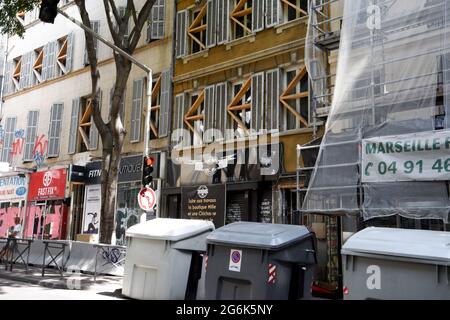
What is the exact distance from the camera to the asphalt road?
9.91 m

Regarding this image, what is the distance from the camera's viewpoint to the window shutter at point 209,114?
17328 millimetres

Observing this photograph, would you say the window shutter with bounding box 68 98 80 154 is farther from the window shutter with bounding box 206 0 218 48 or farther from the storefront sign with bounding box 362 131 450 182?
the storefront sign with bounding box 362 131 450 182

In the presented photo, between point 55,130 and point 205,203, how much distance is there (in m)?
11.8

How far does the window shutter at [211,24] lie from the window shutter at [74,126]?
871cm

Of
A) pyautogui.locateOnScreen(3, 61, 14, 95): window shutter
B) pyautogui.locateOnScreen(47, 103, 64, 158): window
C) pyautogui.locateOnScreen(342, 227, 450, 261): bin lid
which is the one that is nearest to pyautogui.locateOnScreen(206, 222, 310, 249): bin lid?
pyautogui.locateOnScreen(342, 227, 450, 261): bin lid

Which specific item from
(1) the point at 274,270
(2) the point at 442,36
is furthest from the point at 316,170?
(1) the point at 274,270

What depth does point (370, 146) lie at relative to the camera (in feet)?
32.4

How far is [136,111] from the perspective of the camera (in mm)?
20422

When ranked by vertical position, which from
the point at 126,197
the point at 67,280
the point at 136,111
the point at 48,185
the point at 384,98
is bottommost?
the point at 67,280

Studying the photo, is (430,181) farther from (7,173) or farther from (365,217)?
(7,173)

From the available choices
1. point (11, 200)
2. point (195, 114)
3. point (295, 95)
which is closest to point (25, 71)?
point (11, 200)

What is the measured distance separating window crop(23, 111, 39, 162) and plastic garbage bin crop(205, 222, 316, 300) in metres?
21.7

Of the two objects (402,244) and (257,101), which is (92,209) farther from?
(402,244)

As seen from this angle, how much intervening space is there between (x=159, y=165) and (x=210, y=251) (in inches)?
465
